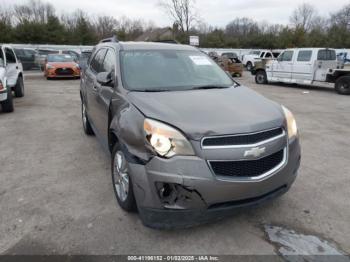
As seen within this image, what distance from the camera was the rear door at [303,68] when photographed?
13655mm

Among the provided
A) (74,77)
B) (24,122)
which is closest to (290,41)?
(74,77)

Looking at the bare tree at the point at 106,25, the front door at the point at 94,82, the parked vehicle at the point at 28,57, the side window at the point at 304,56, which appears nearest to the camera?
the front door at the point at 94,82

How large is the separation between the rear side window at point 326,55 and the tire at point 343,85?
1.29 m

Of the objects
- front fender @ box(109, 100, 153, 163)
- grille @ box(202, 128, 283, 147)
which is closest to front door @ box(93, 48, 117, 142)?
front fender @ box(109, 100, 153, 163)

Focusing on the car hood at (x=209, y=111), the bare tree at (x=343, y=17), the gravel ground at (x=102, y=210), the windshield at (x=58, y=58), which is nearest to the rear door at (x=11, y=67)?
the gravel ground at (x=102, y=210)

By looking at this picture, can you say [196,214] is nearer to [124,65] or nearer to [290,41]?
[124,65]

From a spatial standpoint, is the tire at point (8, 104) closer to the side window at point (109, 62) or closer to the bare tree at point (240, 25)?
the side window at point (109, 62)

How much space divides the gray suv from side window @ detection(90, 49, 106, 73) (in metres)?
1.38

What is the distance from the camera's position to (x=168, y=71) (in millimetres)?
3682

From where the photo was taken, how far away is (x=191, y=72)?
150 inches

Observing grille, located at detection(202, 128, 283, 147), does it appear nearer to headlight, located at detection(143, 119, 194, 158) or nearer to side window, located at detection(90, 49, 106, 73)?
headlight, located at detection(143, 119, 194, 158)

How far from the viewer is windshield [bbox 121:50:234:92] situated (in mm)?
3396

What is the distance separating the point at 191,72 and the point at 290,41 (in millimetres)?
43739

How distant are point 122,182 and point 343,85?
12.7 metres
